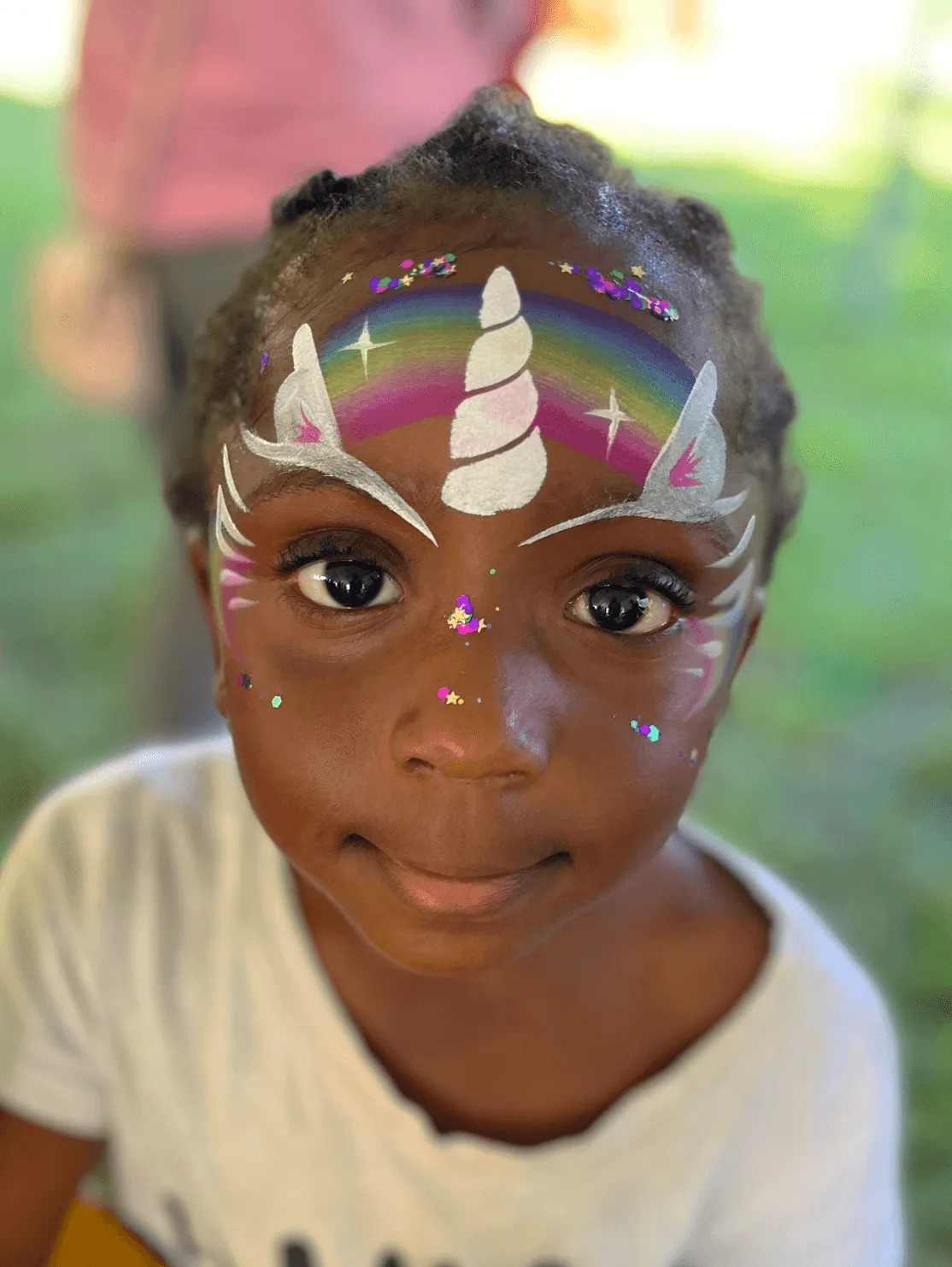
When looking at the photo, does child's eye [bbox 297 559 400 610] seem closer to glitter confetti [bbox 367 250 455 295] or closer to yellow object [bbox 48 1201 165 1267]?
glitter confetti [bbox 367 250 455 295]

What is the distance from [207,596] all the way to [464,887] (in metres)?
0.29

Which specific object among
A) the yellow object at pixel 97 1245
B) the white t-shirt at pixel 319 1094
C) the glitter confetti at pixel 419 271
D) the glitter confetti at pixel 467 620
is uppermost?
the glitter confetti at pixel 419 271

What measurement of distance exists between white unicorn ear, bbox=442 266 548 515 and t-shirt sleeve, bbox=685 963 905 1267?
511 millimetres

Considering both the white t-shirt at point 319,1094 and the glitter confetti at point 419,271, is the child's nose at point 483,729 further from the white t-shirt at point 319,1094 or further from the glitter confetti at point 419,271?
the white t-shirt at point 319,1094

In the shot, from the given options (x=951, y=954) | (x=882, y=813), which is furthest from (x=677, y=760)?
(x=882, y=813)

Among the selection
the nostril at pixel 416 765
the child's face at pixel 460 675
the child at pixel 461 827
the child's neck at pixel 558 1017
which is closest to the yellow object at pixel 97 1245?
the child at pixel 461 827

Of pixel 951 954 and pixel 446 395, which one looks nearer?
pixel 446 395

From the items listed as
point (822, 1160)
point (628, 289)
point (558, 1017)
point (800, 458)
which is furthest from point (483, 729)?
point (800, 458)

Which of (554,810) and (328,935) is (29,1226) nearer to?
(328,935)

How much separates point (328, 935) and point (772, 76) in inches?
181

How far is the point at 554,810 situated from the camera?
2.31 ft

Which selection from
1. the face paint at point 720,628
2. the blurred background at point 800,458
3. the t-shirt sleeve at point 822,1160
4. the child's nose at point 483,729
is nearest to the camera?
the child's nose at point 483,729

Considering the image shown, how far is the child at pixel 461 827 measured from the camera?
69 cm

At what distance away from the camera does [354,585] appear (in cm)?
73
